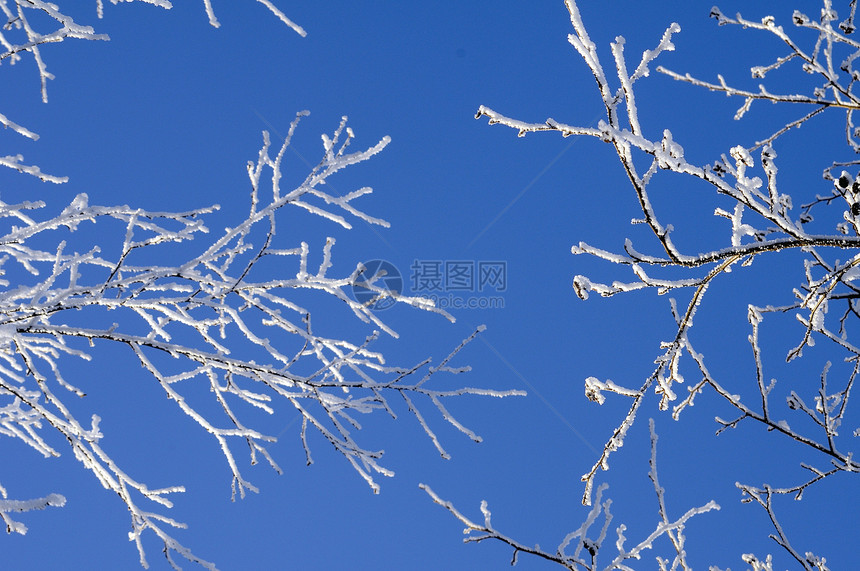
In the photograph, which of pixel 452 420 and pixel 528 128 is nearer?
pixel 528 128

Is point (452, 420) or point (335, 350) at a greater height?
point (335, 350)

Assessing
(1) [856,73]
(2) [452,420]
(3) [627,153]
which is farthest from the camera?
(2) [452,420]

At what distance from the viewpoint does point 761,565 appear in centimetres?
365

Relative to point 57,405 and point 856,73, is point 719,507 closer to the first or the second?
point 856,73

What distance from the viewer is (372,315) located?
2611mm

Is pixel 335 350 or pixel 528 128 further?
pixel 335 350

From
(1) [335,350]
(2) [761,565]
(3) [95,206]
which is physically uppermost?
(3) [95,206]

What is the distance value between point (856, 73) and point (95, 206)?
3265 millimetres

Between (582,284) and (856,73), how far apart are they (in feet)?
5.56

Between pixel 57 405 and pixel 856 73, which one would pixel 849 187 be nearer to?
pixel 856 73

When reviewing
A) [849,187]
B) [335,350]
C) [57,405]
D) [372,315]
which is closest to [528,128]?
[849,187]

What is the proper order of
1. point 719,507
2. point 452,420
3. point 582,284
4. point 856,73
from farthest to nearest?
point 719,507 < point 452,420 < point 856,73 < point 582,284

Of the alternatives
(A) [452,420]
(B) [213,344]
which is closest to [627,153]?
(A) [452,420]

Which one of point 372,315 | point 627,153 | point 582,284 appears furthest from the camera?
point 372,315
